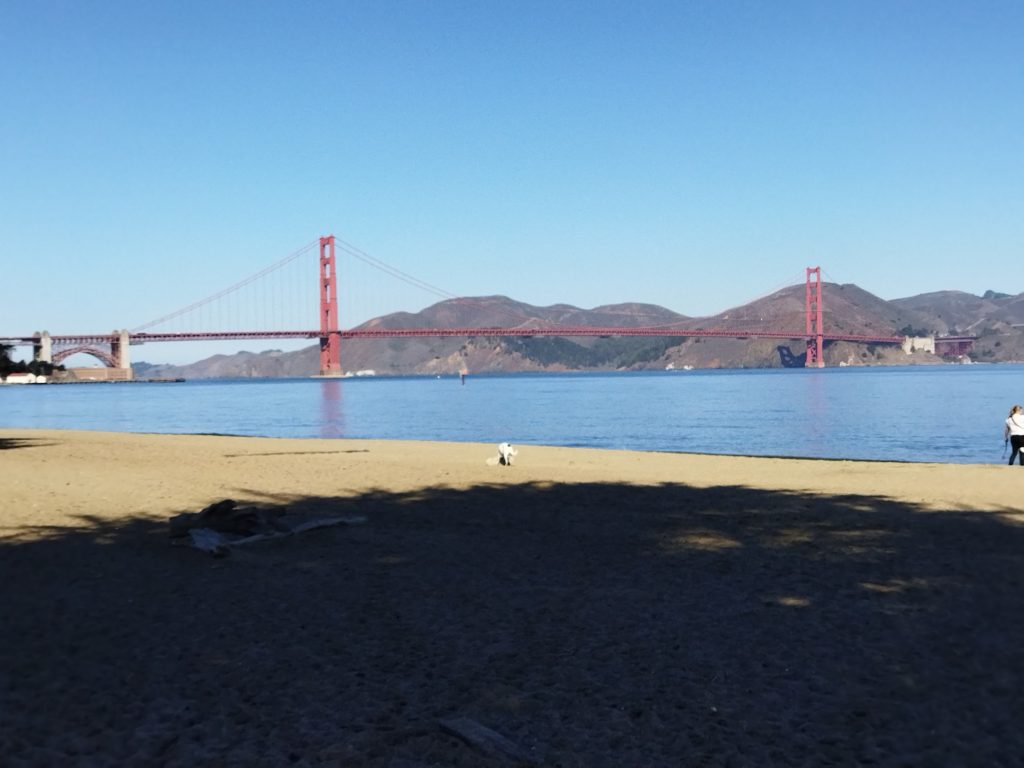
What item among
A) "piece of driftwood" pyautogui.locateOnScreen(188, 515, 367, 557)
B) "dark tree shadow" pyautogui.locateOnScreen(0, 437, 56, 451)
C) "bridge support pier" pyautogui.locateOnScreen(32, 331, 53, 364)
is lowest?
"piece of driftwood" pyautogui.locateOnScreen(188, 515, 367, 557)

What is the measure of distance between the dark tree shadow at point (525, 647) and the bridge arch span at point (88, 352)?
10645 cm

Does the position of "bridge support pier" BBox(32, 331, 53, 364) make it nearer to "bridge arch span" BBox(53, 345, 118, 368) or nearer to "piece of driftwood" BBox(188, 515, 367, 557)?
"bridge arch span" BBox(53, 345, 118, 368)

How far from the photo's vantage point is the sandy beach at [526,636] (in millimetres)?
3582

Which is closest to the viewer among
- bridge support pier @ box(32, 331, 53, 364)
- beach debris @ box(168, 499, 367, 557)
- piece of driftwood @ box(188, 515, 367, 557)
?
piece of driftwood @ box(188, 515, 367, 557)

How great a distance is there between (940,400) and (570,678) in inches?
2043

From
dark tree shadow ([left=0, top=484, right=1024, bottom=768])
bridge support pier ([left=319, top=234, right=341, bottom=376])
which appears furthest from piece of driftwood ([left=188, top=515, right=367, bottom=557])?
bridge support pier ([left=319, top=234, right=341, bottom=376])

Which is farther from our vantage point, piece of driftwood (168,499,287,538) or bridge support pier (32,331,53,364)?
bridge support pier (32,331,53,364)

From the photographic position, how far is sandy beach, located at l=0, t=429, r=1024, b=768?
3582 millimetres

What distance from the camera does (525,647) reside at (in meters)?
4.80

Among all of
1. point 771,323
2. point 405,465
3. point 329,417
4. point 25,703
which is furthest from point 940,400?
point 771,323

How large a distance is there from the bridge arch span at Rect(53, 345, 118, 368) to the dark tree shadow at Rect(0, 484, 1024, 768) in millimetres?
106453

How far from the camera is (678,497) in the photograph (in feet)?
35.8

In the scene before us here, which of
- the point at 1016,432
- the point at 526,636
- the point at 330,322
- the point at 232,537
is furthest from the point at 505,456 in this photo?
the point at 330,322

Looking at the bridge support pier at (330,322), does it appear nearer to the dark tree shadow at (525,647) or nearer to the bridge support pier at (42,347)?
the bridge support pier at (42,347)
